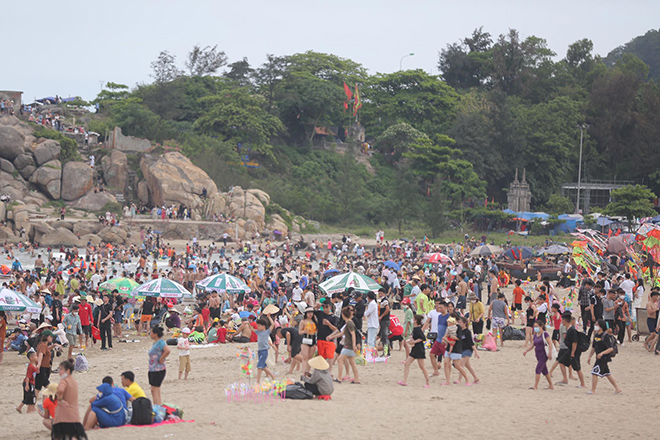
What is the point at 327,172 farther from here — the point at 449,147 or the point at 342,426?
the point at 342,426

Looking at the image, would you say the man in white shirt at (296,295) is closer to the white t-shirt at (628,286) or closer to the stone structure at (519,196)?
the white t-shirt at (628,286)

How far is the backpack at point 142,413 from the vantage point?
27.1ft

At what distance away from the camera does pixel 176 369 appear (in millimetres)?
12531

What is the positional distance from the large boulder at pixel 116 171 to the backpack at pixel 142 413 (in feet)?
118

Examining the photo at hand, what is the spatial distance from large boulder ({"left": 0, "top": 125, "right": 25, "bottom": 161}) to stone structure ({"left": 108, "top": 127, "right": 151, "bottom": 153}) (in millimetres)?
6241

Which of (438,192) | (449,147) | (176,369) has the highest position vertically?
(449,147)

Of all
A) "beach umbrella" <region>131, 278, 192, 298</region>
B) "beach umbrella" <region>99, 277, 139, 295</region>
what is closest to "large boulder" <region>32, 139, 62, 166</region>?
"beach umbrella" <region>99, 277, 139, 295</region>

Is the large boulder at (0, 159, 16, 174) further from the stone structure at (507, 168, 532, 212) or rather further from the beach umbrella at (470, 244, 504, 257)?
the stone structure at (507, 168, 532, 212)

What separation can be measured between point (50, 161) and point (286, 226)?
13.5 metres

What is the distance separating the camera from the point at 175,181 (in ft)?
136

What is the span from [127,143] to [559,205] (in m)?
28.2

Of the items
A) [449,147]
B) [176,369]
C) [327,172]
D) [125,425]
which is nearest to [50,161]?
[327,172]

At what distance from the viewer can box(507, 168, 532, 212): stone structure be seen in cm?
5094

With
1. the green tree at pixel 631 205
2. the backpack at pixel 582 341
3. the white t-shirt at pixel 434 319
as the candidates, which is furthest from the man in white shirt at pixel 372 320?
the green tree at pixel 631 205
